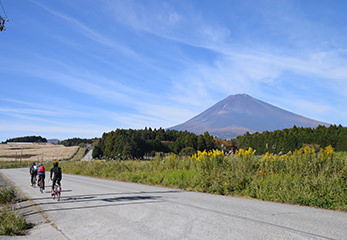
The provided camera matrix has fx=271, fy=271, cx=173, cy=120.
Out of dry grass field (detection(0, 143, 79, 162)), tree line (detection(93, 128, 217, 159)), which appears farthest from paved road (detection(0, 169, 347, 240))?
dry grass field (detection(0, 143, 79, 162))

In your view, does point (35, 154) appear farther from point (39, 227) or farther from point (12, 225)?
point (12, 225)

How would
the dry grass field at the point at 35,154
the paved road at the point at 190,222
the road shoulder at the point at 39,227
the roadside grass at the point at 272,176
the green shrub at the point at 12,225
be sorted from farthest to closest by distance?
the dry grass field at the point at 35,154, the roadside grass at the point at 272,176, the green shrub at the point at 12,225, the road shoulder at the point at 39,227, the paved road at the point at 190,222

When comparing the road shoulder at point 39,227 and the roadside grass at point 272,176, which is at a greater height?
the roadside grass at point 272,176

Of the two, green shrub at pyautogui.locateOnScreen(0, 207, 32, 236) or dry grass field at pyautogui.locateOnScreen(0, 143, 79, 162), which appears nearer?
green shrub at pyautogui.locateOnScreen(0, 207, 32, 236)

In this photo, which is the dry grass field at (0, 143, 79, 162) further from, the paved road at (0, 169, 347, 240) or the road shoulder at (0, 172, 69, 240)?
the paved road at (0, 169, 347, 240)

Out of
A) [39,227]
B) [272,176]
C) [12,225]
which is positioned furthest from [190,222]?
[272,176]

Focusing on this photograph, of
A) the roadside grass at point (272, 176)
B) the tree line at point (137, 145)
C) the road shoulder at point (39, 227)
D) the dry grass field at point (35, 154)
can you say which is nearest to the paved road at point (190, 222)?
the road shoulder at point (39, 227)

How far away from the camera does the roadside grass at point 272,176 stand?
877 cm

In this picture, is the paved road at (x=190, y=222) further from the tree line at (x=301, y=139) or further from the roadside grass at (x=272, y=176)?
the tree line at (x=301, y=139)

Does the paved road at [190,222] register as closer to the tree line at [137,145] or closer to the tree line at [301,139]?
the tree line at [301,139]

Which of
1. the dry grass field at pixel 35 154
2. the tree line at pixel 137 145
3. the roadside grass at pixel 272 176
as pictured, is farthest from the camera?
the dry grass field at pixel 35 154

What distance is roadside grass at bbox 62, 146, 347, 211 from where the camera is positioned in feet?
28.8

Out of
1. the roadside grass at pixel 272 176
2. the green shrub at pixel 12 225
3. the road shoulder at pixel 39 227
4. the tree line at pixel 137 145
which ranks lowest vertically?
the road shoulder at pixel 39 227

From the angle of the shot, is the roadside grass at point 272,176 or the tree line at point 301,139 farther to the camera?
the tree line at point 301,139
